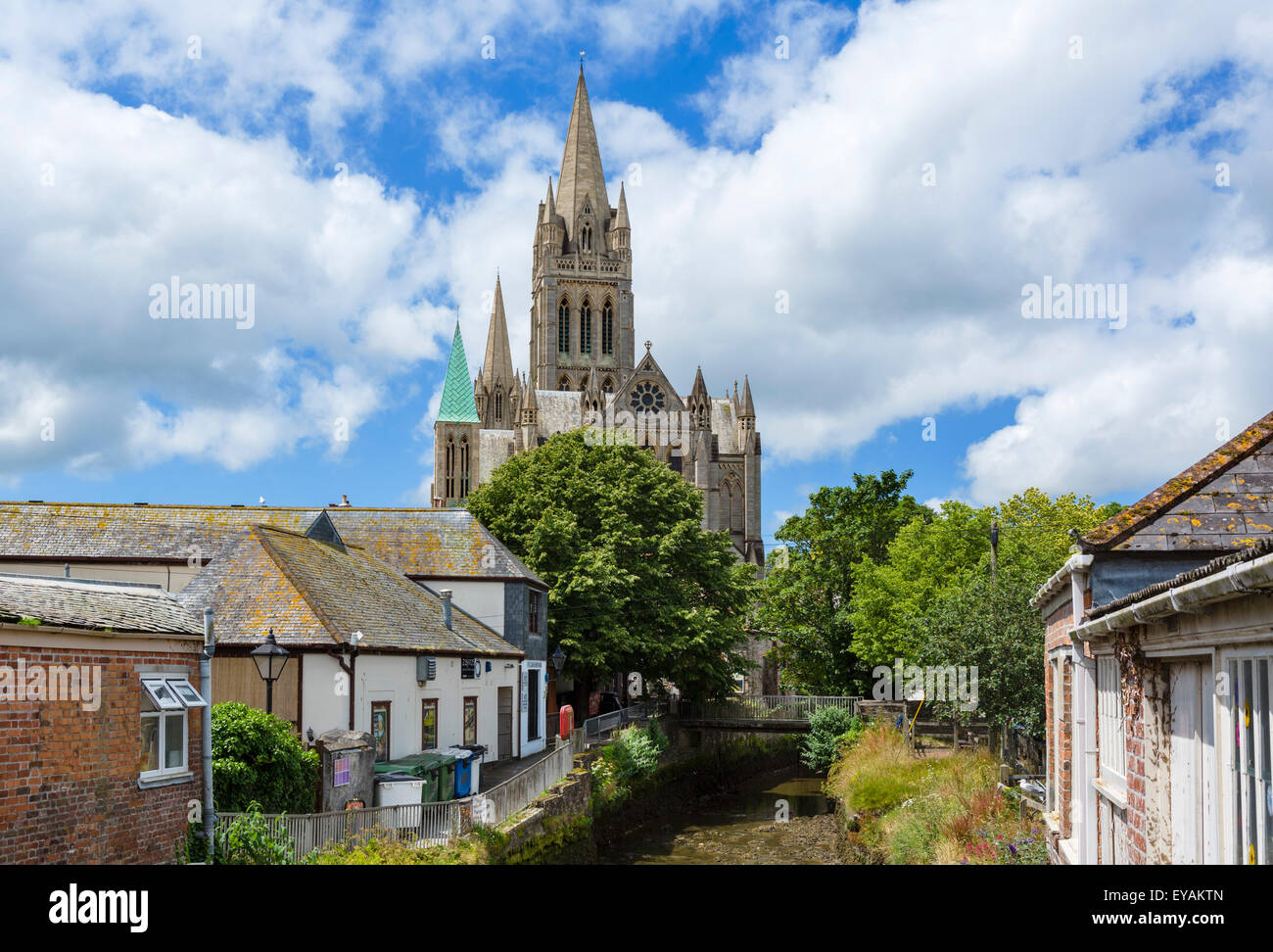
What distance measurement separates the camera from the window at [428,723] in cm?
2300

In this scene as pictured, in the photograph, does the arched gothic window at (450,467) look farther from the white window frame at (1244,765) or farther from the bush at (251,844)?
the white window frame at (1244,765)

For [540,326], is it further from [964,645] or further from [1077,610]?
[1077,610]

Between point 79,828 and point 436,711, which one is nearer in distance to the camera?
point 79,828

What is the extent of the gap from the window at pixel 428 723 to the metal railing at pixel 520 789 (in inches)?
96.9

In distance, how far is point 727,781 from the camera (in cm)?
4147

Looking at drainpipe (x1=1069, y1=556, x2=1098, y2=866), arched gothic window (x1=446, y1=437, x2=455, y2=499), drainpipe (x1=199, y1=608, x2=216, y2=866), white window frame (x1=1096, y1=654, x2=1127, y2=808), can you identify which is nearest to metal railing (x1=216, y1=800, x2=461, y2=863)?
drainpipe (x1=199, y1=608, x2=216, y2=866)

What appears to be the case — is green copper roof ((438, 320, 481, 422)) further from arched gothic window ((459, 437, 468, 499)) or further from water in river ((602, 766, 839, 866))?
water in river ((602, 766, 839, 866))

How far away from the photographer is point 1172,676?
26.3 feet

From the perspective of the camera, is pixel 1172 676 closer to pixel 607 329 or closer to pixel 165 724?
pixel 165 724

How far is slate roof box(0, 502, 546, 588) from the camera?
2995 centimetres
